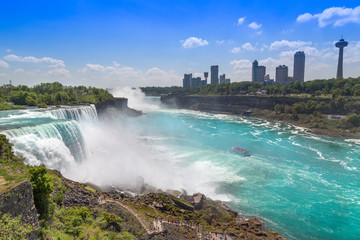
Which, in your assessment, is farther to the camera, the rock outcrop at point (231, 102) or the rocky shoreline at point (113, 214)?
the rock outcrop at point (231, 102)

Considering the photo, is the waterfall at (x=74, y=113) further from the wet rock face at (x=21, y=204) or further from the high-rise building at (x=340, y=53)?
the high-rise building at (x=340, y=53)

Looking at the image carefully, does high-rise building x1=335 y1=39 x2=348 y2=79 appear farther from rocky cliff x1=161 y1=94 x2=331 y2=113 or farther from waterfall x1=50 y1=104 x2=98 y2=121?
waterfall x1=50 y1=104 x2=98 y2=121

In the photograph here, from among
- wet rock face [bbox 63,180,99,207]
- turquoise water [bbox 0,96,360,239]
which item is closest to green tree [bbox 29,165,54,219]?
wet rock face [bbox 63,180,99,207]

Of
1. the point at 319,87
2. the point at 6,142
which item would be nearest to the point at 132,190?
the point at 6,142

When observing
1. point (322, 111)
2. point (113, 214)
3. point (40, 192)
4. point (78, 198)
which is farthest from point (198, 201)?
point (322, 111)

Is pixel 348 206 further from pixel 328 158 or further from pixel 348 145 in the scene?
pixel 348 145

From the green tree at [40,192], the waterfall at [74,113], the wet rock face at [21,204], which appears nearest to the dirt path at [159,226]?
the green tree at [40,192]
